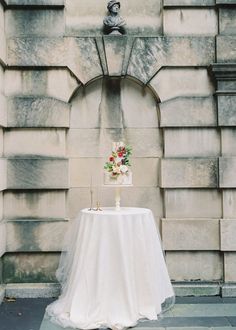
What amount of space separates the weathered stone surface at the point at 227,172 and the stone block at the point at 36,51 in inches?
111

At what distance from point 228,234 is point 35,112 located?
3.38 meters

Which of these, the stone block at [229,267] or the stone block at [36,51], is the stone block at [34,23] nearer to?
the stone block at [36,51]

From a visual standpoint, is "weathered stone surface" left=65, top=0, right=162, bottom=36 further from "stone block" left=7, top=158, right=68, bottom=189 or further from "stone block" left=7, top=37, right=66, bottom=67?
"stone block" left=7, top=158, right=68, bottom=189

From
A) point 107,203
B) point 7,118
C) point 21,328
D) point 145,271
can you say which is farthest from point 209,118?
point 21,328

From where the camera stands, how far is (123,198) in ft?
19.6

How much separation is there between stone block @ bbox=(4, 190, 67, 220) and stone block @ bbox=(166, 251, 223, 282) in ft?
6.07

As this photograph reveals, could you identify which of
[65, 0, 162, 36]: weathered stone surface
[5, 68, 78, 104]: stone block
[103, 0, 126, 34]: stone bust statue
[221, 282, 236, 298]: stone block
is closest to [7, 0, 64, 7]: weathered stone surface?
[65, 0, 162, 36]: weathered stone surface

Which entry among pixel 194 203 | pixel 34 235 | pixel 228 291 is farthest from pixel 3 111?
pixel 228 291

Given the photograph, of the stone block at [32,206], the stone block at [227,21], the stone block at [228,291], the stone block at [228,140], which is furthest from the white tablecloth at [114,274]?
the stone block at [227,21]

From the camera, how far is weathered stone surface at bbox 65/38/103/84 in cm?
577

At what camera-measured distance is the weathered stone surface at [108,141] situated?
595cm

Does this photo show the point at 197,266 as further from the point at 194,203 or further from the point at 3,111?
the point at 3,111

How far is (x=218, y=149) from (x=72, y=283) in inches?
114

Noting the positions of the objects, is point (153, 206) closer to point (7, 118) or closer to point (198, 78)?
point (198, 78)
